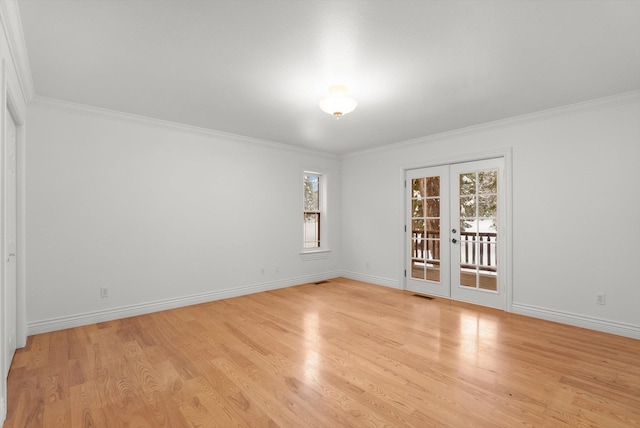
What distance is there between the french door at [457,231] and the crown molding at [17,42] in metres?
4.93

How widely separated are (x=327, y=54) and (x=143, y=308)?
380 centimetres

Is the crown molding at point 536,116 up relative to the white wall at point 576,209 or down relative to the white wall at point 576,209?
up

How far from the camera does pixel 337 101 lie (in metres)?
3.05

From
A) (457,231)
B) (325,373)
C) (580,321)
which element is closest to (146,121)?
(325,373)

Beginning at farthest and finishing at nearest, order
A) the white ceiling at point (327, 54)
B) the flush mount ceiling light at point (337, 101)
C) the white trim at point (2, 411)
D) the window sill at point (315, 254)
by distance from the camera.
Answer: the window sill at point (315, 254) < the flush mount ceiling light at point (337, 101) < the white ceiling at point (327, 54) < the white trim at point (2, 411)

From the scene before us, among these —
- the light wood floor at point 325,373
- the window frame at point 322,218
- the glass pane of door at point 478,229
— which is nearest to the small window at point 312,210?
the window frame at point 322,218

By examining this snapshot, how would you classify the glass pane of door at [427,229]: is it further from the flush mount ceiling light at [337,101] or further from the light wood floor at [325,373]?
the flush mount ceiling light at [337,101]

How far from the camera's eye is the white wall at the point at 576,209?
3348 mm

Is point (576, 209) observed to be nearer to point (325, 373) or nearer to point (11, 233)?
point (325, 373)

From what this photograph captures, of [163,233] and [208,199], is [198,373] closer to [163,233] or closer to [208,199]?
[163,233]

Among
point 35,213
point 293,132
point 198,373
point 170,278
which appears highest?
point 293,132

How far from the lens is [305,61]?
2592 millimetres

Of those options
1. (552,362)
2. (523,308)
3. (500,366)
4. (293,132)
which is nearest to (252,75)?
(293,132)

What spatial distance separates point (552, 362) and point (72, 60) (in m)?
4.86
